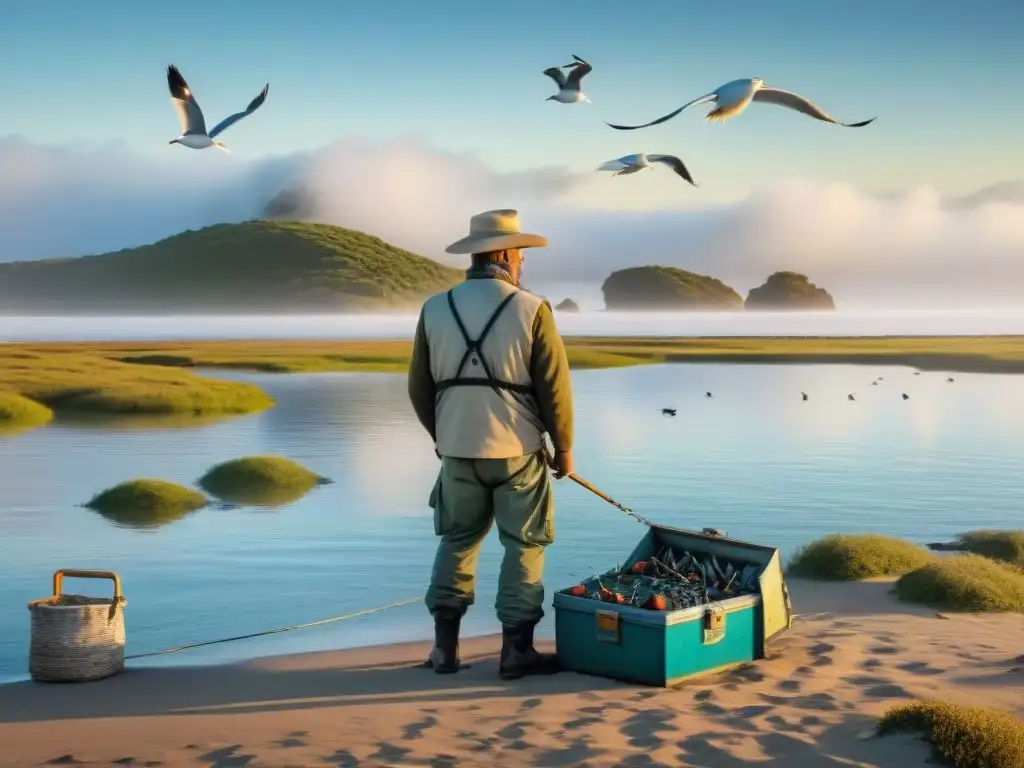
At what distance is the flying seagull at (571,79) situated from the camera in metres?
19.8

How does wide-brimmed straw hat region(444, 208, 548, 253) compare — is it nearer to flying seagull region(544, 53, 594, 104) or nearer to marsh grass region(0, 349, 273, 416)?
flying seagull region(544, 53, 594, 104)

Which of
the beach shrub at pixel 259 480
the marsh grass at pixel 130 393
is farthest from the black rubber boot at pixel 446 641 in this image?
the marsh grass at pixel 130 393

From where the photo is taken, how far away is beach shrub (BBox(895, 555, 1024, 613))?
1033 cm

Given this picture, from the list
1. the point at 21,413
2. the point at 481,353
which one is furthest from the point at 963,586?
the point at 21,413

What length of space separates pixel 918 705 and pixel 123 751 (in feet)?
14.0

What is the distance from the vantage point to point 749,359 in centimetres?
9462

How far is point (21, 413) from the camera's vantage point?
40.9 meters

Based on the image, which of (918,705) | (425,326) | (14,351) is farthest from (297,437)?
(14,351)

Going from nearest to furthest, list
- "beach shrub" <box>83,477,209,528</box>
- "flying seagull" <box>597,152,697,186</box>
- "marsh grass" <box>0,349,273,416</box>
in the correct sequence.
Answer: "flying seagull" <box>597,152,697,186</box>
"beach shrub" <box>83,477,209,528</box>
"marsh grass" <box>0,349,273,416</box>

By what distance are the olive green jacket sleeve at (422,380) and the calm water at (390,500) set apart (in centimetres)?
263

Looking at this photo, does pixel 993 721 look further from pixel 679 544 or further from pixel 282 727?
pixel 282 727

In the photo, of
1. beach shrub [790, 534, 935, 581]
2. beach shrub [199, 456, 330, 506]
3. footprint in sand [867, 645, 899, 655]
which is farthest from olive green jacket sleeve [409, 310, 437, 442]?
beach shrub [199, 456, 330, 506]

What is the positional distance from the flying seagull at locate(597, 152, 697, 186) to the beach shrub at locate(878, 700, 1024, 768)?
971cm

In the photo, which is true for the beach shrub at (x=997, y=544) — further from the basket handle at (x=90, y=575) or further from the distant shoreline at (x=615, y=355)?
the distant shoreline at (x=615, y=355)
